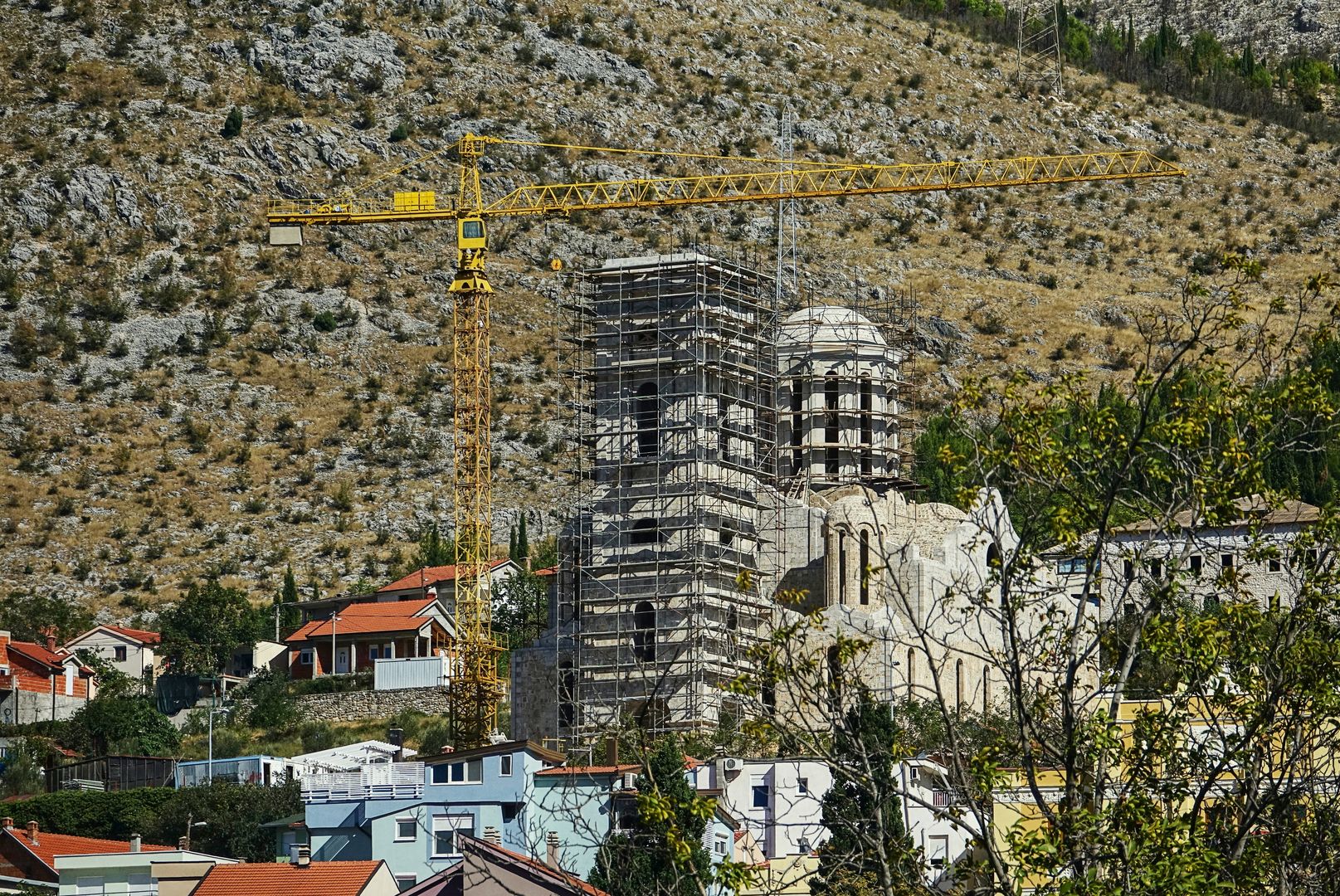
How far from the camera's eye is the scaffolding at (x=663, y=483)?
3295 inches

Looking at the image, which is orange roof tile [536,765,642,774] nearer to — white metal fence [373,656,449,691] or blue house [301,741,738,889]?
blue house [301,741,738,889]

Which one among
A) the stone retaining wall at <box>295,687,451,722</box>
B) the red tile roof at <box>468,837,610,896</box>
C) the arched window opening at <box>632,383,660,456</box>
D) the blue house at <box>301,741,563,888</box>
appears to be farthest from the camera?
the stone retaining wall at <box>295,687,451,722</box>

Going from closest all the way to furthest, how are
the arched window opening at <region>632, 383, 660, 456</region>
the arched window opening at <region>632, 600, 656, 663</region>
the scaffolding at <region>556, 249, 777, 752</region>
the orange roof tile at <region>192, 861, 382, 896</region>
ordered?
the orange roof tile at <region>192, 861, 382, 896</region> → the scaffolding at <region>556, 249, 777, 752</region> → the arched window opening at <region>632, 600, 656, 663</region> → the arched window opening at <region>632, 383, 660, 456</region>

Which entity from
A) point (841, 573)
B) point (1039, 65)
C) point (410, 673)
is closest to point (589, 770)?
point (841, 573)

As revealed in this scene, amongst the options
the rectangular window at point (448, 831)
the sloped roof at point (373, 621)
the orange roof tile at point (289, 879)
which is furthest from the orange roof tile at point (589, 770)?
the sloped roof at point (373, 621)

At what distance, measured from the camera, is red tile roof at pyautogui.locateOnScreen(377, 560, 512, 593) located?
111 metres

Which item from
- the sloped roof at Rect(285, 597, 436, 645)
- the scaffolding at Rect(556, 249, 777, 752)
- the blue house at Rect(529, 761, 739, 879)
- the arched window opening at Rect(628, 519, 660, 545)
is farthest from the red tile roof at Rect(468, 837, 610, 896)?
the sloped roof at Rect(285, 597, 436, 645)

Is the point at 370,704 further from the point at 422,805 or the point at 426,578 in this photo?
the point at 422,805

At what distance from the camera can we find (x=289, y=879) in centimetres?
5075

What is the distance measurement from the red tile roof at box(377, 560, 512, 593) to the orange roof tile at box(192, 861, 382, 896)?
190ft

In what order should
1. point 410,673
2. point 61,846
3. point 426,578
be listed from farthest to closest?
point 426,578 → point 410,673 → point 61,846

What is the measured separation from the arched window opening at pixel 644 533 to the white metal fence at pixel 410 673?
16828 millimetres

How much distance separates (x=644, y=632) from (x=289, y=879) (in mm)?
33906

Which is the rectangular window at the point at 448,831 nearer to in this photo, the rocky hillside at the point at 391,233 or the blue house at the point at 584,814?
the blue house at the point at 584,814
